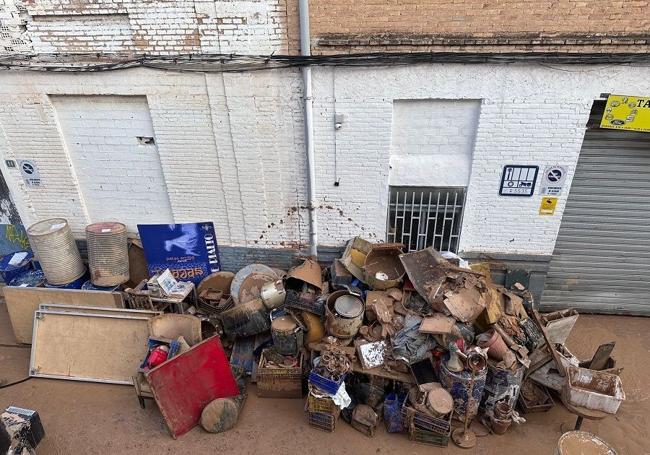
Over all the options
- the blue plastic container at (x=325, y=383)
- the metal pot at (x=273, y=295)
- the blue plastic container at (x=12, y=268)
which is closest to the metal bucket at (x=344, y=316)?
the blue plastic container at (x=325, y=383)

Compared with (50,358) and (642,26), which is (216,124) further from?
(642,26)

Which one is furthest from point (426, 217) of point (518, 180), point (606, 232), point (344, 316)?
point (606, 232)

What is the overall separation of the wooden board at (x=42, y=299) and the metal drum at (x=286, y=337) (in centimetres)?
291

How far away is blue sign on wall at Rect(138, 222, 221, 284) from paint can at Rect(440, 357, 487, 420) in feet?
14.6

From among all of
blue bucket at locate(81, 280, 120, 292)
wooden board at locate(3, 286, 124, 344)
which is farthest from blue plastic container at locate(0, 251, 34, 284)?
blue bucket at locate(81, 280, 120, 292)

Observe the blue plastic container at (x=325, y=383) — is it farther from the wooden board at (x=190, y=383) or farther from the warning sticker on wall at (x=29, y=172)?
the warning sticker on wall at (x=29, y=172)

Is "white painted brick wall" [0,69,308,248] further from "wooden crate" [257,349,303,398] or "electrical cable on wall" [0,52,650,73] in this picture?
"wooden crate" [257,349,303,398]

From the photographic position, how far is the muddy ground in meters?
4.98

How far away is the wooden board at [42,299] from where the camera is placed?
6.56 m

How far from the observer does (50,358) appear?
20.2 ft

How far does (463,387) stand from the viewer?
4867mm

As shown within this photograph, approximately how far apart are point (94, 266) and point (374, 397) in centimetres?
522

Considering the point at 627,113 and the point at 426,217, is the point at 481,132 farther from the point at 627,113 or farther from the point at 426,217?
the point at 627,113

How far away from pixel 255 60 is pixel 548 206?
17.0 ft
